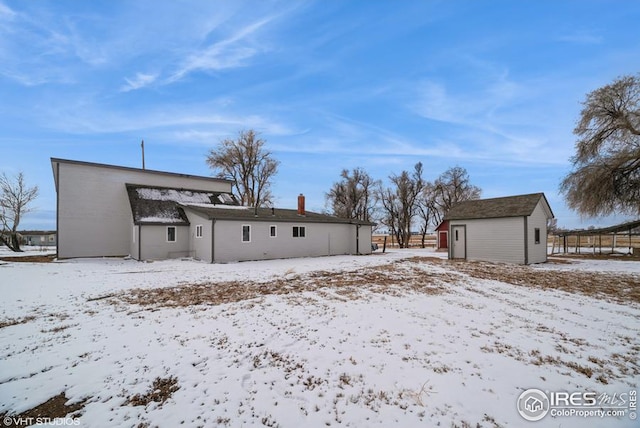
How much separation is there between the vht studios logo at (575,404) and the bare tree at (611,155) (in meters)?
22.9

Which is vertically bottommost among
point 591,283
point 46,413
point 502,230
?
point 591,283

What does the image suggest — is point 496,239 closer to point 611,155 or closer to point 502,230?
point 502,230

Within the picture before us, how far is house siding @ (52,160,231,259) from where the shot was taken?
66.8 feet

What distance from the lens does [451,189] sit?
42.0 metres

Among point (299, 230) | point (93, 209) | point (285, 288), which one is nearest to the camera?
point (285, 288)

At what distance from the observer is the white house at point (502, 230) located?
19.1 m

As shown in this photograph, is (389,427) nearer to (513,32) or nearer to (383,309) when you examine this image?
(383,309)

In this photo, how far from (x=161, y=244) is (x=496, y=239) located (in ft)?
78.6

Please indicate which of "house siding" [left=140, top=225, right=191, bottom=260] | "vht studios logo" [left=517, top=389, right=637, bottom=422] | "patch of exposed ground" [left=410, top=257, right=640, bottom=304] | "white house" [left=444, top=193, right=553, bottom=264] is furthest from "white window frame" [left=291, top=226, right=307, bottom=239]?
"vht studios logo" [left=517, top=389, right=637, bottom=422]

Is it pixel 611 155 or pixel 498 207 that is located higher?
pixel 611 155

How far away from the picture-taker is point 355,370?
13.7ft

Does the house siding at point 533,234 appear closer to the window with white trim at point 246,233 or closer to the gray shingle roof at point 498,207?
the gray shingle roof at point 498,207

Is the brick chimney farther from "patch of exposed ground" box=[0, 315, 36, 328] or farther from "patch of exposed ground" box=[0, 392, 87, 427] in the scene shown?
"patch of exposed ground" box=[0, 392, 87, 427]

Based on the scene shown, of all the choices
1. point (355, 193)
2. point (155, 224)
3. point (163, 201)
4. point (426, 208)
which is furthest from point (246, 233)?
point (426, 208)
